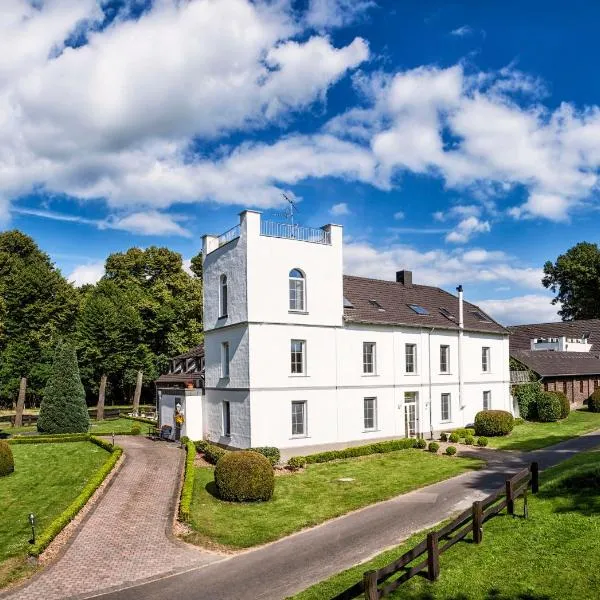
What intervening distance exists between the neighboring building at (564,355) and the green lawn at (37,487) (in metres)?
32.5

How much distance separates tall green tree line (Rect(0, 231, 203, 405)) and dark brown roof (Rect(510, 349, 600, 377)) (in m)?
29.9

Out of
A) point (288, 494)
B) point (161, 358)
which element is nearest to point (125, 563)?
point (288, 494)

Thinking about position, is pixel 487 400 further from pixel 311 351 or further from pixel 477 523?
pixel 477 523

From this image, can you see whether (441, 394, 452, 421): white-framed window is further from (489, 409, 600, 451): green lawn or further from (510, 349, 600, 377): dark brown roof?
(510, 349, 600, 377): dark brown roof

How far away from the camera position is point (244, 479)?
66.0 ft

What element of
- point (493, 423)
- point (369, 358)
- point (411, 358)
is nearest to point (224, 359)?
point (369, 358)

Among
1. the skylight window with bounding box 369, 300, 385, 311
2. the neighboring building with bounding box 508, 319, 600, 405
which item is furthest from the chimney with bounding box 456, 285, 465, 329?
the neighboring building with bounding box 508, 319, 600, 405

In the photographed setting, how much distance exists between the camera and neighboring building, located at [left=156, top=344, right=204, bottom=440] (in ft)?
104

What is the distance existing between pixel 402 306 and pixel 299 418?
36.0 ft

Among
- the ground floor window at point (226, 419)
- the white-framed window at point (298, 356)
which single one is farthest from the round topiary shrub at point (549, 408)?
the ground floor window at point (226, 419)

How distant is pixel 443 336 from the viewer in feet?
115

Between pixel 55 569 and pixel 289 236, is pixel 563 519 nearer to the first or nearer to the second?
pixel 55 569

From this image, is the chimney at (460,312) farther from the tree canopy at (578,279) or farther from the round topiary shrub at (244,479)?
the tree canopy at (578,279)

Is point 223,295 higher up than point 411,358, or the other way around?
point 223,295
